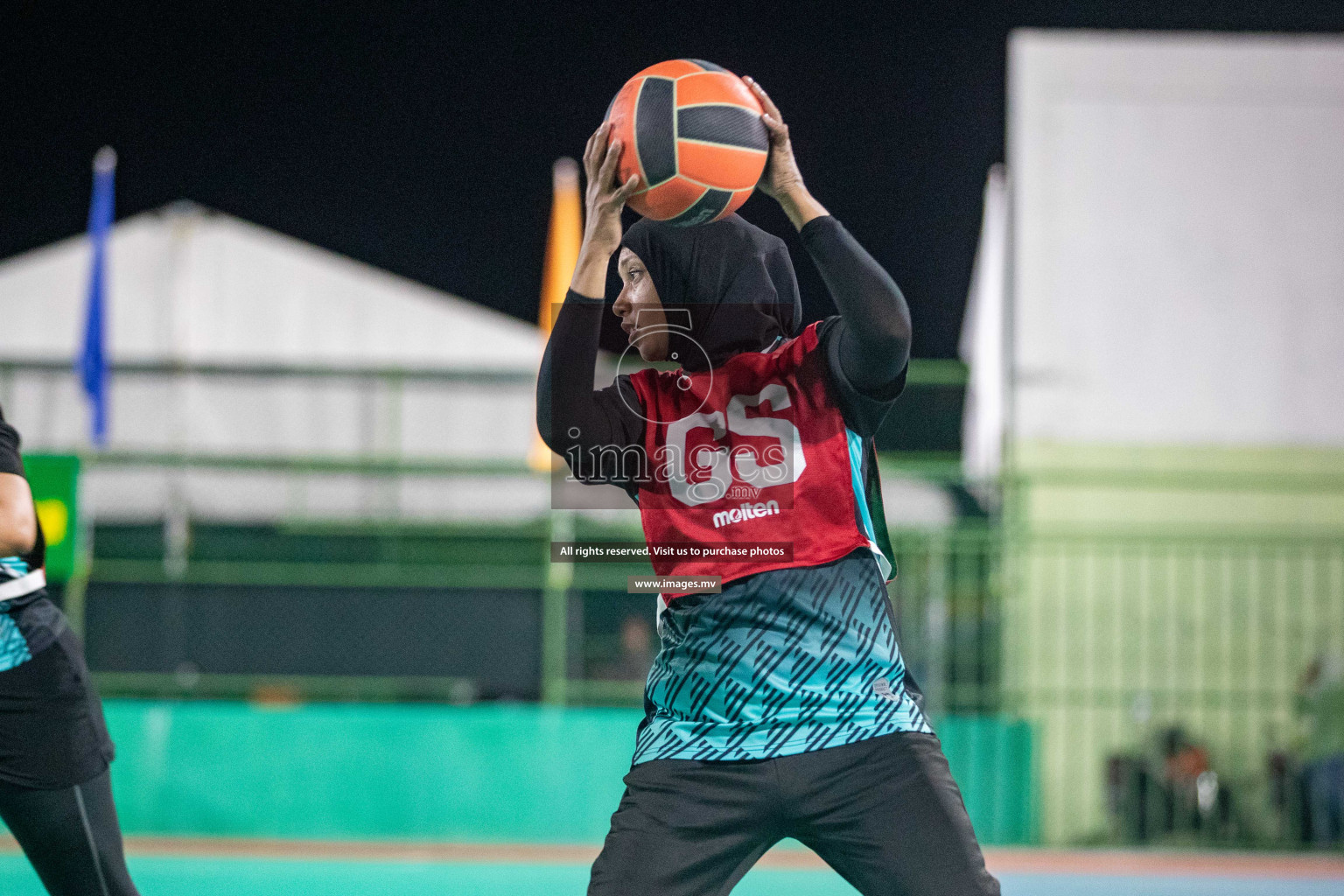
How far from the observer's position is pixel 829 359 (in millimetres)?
2160

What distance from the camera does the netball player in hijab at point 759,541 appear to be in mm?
2039

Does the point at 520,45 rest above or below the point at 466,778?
above

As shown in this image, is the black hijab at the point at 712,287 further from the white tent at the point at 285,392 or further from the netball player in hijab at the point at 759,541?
the white tent at the point at 285,392

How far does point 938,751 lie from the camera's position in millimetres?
2133

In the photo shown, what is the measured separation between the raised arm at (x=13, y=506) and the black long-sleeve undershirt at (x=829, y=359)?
1.49 metres

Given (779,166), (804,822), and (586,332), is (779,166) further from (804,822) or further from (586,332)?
(804,822)

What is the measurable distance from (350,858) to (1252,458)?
23.6ft

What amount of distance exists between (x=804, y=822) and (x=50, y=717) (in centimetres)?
199

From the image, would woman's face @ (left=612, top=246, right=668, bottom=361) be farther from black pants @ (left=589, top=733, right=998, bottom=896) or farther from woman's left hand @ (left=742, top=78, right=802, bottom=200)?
black pants @ (left=589, top=733, right=998, bottom=896)

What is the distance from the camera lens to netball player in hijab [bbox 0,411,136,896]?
3.02 m

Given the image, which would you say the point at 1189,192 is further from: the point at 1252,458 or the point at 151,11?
the point at 151,11

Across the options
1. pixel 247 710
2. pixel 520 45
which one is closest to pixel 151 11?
pixel 520 45

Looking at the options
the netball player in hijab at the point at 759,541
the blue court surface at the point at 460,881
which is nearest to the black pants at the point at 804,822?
the netball player in hijab at the point at 759,541

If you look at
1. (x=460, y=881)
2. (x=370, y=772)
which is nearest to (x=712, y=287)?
(x=460, y=881)
